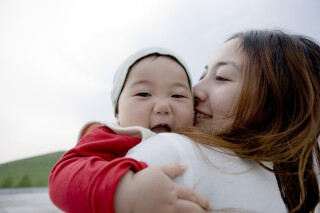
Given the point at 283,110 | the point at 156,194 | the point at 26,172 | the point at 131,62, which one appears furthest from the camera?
the point at 26,172

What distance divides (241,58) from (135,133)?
788mm

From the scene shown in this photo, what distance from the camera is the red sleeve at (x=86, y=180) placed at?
67 cm

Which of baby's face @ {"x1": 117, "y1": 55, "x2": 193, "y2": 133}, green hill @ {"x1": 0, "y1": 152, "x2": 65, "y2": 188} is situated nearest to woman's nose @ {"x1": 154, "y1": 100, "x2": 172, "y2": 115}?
baby's face @ {"x1": 117, "y1": 55, "x2": 193, "y2": 133}

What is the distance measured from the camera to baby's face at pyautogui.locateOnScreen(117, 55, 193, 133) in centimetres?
135

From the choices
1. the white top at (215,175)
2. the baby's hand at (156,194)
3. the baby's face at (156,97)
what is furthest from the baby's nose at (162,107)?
the baby's hand at (156,194)

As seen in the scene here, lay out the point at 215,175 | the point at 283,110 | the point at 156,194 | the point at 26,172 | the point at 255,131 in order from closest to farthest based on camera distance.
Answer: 1. the point at 156,194
2. the point at 215,175
3. the point at 255,131
4. the point at 283,110
5. the point at 26,172

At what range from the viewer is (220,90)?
1402mm

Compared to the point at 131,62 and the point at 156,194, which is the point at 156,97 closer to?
the point at 131,62

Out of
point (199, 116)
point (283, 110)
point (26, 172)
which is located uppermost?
point (283, 110)

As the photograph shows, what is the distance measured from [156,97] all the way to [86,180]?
2.46ft

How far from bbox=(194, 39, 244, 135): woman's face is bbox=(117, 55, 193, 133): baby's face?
0.31ft

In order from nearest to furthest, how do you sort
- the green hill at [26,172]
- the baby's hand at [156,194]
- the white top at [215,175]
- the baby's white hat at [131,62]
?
the baby's hand at [156,194] → the white top at [215,175] → the baby's white hat at [131,62] → the green hill at [26,172]

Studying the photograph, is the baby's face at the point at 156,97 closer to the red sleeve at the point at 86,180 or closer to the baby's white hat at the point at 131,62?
the baby's white hat at the point at 131,62

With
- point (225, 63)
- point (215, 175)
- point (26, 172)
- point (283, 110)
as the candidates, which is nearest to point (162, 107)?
point (225, 63)
